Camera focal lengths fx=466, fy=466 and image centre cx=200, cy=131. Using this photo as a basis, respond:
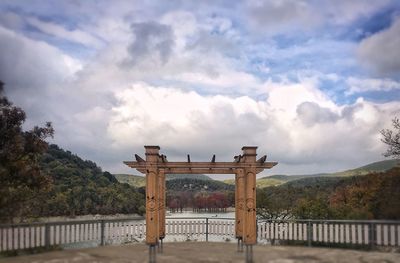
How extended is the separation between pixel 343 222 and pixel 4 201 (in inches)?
436

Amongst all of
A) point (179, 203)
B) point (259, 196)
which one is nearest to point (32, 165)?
point (259, 196)

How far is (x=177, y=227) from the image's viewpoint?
19578 mm

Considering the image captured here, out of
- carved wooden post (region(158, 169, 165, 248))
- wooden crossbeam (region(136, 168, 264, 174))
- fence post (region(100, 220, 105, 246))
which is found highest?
wooden crossbeam (region(136, 168, 264, 174))

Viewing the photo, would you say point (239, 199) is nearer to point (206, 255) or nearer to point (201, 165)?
point (206, 255)

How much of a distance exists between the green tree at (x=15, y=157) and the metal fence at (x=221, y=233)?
1679 millimetres

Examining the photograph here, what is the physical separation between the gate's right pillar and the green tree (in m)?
7.28

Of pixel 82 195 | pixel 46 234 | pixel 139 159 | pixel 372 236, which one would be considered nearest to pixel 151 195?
pixel 139 159

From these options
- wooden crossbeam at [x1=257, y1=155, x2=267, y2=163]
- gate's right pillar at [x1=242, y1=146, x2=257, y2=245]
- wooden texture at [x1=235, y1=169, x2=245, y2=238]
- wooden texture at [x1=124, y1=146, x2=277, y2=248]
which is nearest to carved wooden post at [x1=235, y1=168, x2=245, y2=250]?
wooden texture at [x1=235, y1=169, x2=245, y2=238]

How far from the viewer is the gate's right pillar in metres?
13.3

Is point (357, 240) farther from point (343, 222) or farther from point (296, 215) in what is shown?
point (296, 215)

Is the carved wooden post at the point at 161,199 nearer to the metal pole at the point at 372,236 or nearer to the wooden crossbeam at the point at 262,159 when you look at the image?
the wooden crossbeam at the point at 262,159

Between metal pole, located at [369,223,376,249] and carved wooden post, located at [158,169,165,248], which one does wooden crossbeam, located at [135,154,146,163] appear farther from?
metal pole, located at [369,223,376,249]

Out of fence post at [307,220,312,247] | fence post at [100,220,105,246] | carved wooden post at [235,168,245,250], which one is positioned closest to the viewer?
carved wooden post at [235,168,245,250]

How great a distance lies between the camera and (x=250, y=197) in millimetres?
13438
